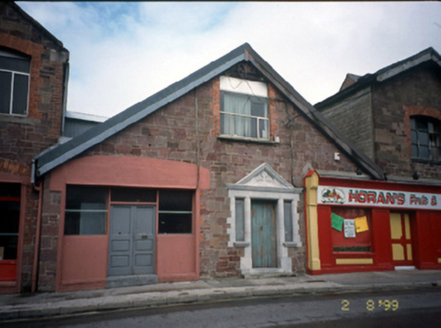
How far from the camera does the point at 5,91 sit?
10680 mm

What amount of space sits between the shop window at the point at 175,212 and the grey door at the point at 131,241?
0.36 m

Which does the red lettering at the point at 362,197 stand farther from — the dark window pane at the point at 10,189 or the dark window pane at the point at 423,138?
the dark window pane at the point at 10,189

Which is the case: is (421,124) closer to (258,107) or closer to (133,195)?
(258,107)

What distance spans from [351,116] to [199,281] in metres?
10.2

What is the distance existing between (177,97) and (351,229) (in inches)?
319

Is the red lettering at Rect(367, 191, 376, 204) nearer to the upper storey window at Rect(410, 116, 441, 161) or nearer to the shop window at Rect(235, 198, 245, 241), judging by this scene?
the upper storey window at Rect(410, 116, 441, 161)

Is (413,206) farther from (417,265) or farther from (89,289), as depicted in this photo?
(89,289)

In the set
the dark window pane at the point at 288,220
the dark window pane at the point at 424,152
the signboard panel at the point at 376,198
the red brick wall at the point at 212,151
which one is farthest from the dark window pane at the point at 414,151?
the dark window pane at the point at 288,220

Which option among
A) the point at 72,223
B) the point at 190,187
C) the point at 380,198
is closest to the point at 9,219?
the point at 72,223

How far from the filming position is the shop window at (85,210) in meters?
10.4

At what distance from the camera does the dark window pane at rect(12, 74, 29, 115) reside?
1073 centimetres

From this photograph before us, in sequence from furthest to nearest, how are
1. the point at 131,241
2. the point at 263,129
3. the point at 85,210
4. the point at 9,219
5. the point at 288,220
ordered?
1. the point at 263,129
2. the point at 288,220
3. the point at 131,241
4. the point at 85,210
5. the point at 9,219

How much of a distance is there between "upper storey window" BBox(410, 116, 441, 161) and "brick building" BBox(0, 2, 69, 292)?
14271mm

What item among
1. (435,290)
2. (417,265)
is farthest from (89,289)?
(417,265)
